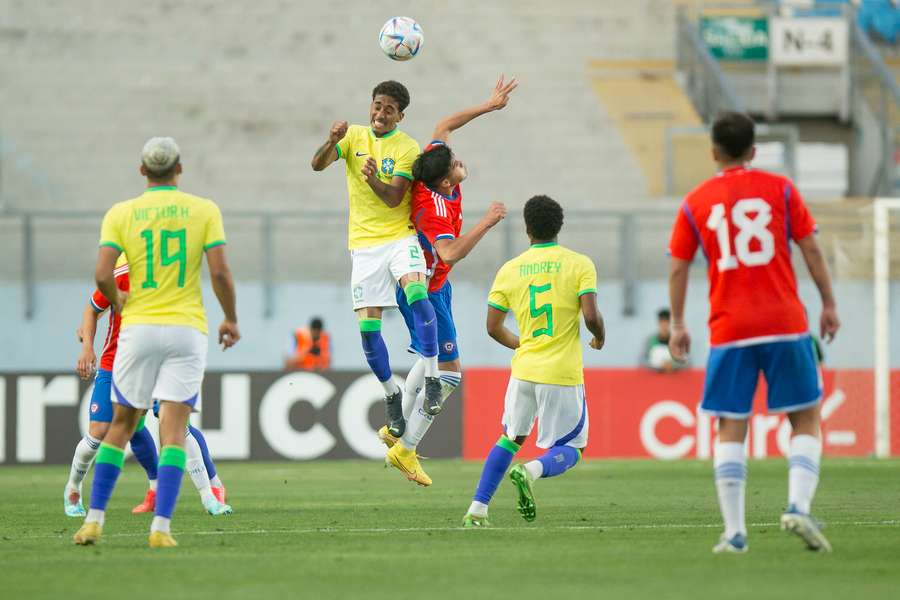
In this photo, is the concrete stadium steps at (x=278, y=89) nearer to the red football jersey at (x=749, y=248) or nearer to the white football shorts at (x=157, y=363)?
the white football shorts at (x=157, y=363)

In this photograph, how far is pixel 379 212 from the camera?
11406mm

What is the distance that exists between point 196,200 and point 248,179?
1895 cm

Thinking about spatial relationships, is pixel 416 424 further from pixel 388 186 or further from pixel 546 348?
pixel 546 348

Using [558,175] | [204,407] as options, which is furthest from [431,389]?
[558,175]

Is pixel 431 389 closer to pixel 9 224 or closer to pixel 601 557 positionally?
pixel 601 557

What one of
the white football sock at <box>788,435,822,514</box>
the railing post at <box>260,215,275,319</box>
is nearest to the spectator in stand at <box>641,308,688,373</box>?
the railing post at <box>260,215,275,319</box>

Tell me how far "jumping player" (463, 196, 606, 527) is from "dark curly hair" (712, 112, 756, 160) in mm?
2026

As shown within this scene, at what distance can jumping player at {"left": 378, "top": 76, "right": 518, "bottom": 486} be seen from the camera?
1095cm

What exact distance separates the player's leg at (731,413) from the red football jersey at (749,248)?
0.11 metres

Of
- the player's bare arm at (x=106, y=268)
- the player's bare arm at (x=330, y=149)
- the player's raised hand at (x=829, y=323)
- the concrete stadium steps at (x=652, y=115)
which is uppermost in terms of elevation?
the concrete stadium steps at (x=652, y=115)

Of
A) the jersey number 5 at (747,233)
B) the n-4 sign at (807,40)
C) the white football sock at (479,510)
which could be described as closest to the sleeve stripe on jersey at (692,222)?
the jersey number 5 at (747,233)

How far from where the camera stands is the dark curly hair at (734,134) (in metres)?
7.55

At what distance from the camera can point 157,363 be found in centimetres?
797

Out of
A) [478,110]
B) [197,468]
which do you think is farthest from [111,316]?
[478,110]
